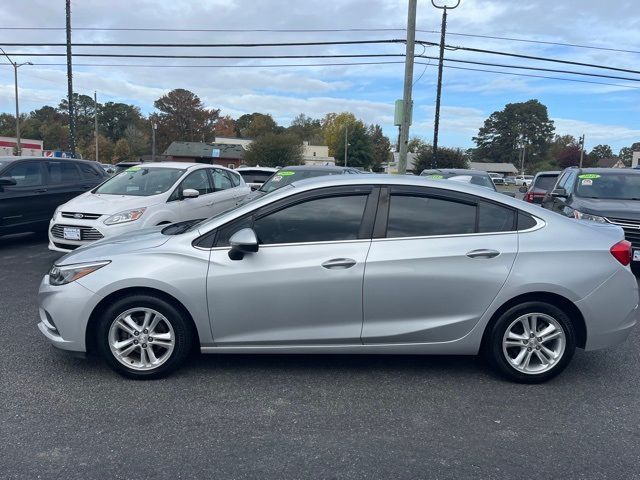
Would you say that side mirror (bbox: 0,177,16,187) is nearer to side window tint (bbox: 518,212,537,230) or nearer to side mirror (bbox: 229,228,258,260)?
side mirror (bbox: 229,228,258,260)

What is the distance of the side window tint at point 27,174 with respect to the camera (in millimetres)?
9617

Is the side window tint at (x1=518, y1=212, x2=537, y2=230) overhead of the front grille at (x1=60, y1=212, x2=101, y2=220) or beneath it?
overhead

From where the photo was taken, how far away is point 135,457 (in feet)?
10.1

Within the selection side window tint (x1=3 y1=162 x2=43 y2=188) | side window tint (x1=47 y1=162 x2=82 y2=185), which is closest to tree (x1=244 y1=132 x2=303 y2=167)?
side window tint (x1=47 y1=162 x2=82 y2=185)

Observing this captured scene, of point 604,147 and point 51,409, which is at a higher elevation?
point 604,147

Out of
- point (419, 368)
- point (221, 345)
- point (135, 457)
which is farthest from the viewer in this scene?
point (419, 368)

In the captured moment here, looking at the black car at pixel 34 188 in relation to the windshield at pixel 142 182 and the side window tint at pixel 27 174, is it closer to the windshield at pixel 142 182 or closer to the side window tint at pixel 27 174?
the side window tint at pixel 27 174

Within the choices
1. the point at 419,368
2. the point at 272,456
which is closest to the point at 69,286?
the point at 272,456

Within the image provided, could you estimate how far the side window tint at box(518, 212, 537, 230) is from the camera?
4.18m

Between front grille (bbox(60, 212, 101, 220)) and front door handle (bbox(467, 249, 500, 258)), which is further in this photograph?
front grille (bbox(60, 212, 101, 220))

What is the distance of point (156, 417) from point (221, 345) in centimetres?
74

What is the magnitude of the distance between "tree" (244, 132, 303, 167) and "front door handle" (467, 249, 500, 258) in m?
50.7

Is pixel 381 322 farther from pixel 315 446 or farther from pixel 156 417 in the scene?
pixel 156 417

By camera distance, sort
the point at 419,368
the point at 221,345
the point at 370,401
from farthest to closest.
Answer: the point at 419,368 < the point at 221,345 < the point at 370,401
